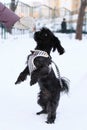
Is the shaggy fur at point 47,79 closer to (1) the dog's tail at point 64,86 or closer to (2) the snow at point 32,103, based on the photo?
(1) the dog's tail at point 64,86

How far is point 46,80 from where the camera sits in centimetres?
573

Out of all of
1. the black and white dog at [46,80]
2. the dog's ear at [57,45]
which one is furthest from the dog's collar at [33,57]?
the dog's ear at [57,45]

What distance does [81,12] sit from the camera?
80.5ft

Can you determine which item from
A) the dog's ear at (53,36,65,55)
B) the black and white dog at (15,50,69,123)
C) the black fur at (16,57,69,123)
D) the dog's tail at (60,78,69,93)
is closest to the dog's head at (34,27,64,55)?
the dog's ear at (53,36,65,55)

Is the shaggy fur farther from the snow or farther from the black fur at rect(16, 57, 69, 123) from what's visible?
the snow

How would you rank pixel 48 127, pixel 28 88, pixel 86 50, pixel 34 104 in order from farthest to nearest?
pixel 86 50 → pixel 28 88 → pixel 34 104 → pixel 48 127

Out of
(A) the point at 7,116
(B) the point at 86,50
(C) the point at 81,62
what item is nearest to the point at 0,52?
(C) the point at 81,62

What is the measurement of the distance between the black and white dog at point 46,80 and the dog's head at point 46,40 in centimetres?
20

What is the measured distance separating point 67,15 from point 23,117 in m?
34.4

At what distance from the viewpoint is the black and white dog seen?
5633mm

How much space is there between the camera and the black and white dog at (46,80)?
563 cm

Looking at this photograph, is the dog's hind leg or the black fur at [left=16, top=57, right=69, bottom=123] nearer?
the black fur at [left=16, top=57, right=69, bottom=123]

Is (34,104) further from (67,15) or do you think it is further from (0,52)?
(67,15)

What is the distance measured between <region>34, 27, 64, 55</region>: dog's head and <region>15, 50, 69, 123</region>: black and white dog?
199 millimetres
